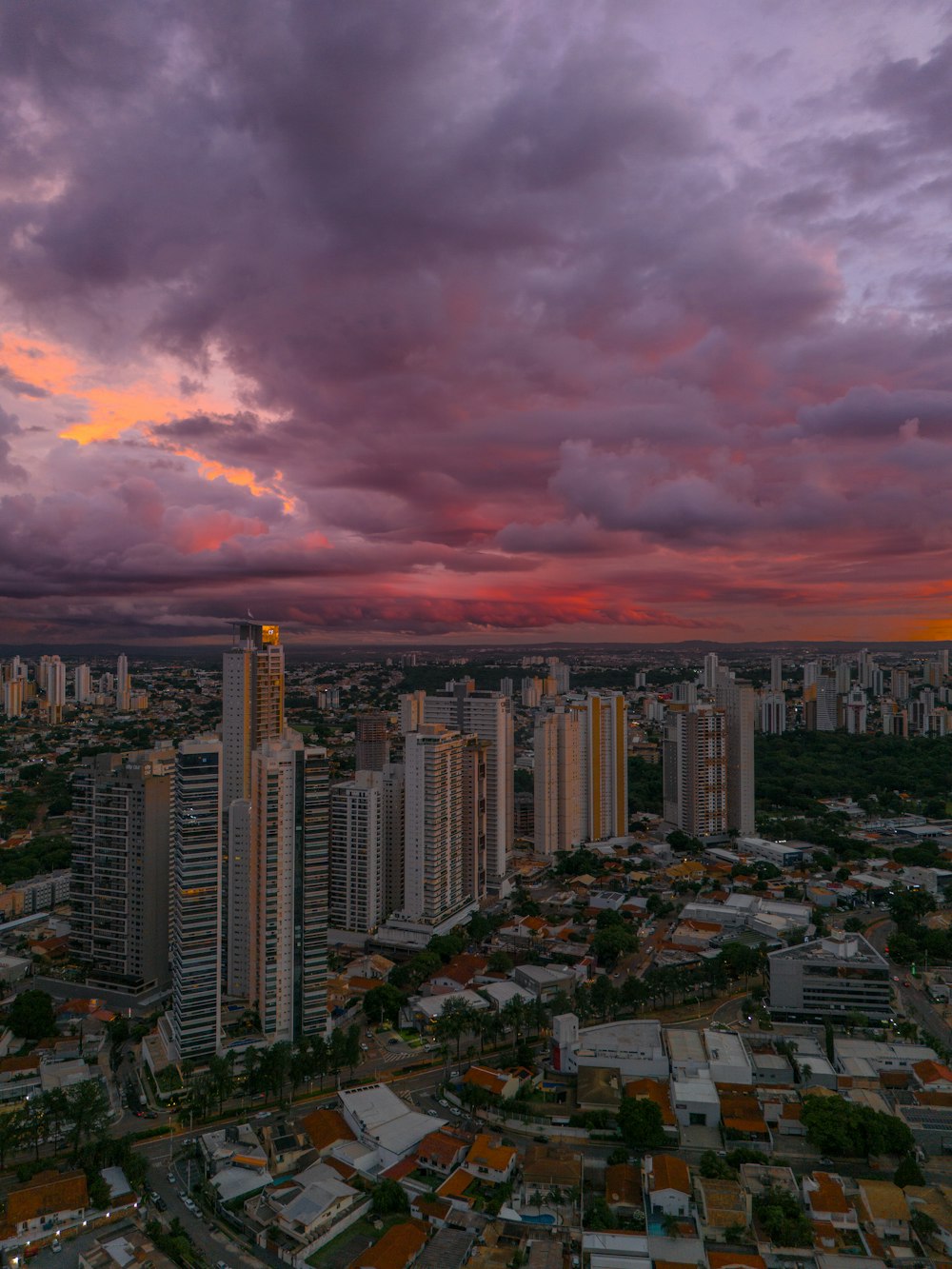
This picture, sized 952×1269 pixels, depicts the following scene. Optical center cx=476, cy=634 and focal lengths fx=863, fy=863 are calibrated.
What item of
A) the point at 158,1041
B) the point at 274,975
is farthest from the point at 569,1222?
the point at 158,1041

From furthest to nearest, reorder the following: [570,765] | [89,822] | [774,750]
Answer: [774,750], [570,765], [89,822]

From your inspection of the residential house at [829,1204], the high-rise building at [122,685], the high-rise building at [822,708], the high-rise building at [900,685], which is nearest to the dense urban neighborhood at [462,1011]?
the residential house at [829,1204]

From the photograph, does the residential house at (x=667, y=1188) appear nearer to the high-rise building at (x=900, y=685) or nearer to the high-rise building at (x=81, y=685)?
the high-rise building at (x=900, y=685)

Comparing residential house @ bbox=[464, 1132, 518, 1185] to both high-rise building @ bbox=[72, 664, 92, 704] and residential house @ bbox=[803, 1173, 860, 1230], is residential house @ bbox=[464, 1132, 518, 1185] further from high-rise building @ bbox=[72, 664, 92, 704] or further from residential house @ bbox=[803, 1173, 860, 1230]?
high-rise building @ bbox=[72, 664, 92, 704]

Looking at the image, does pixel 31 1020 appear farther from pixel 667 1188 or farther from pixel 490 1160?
pixel 667 1188

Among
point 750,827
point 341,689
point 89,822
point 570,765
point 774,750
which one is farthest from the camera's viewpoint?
point 341,689

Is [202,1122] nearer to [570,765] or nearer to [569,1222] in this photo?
[569,1222]

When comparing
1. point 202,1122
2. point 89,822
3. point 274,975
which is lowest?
point 202,1122
